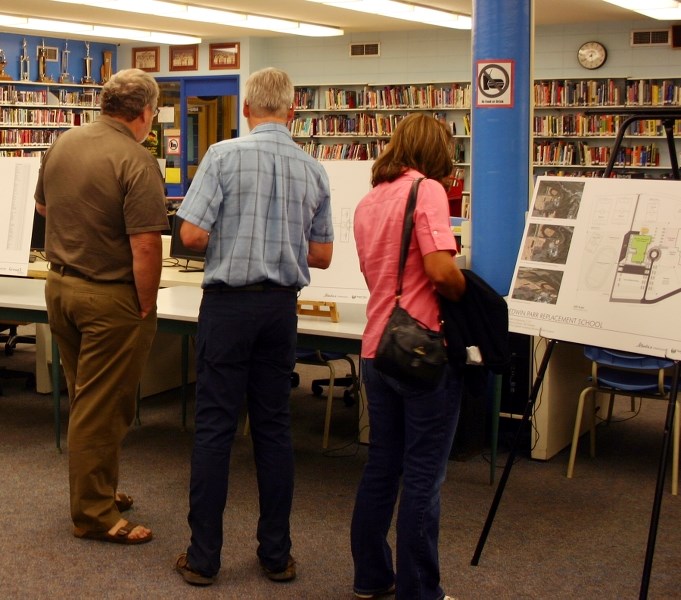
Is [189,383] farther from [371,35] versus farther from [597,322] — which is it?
[371,35]

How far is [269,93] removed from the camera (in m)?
2.84

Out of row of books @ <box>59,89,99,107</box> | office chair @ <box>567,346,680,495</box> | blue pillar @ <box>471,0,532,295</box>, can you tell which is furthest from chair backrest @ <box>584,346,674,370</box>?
row of books @ <box>59,89,99,107</box>

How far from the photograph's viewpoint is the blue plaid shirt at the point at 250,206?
279cm

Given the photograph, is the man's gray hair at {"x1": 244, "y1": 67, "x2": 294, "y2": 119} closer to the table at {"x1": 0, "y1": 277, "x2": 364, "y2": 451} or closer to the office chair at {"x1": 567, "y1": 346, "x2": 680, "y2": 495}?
the table at {"x1": 0, "y1": 277, "x2": 364, "y2": 451}

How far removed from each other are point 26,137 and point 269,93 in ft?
36.5

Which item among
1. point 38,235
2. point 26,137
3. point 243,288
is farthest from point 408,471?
point 26,137

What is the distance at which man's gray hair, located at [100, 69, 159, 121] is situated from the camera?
3166 mm

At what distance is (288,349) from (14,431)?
2401mm

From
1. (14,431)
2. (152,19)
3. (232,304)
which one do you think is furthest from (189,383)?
(152,19)

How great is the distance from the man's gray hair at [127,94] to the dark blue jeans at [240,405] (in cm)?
75

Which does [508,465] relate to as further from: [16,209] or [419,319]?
[16,209]

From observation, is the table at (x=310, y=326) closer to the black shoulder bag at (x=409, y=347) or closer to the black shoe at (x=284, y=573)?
the black shoe at (x=284, y=573)

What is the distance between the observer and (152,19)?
11289 millimetres

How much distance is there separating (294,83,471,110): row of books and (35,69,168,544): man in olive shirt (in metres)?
9.04
